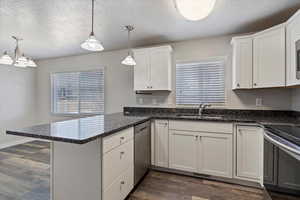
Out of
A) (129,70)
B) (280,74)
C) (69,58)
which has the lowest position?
(280,74)

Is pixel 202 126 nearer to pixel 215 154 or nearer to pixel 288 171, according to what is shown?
pixel 215 154

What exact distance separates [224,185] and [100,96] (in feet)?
10.0

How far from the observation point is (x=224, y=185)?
7.48ft

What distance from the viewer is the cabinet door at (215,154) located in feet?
7.55

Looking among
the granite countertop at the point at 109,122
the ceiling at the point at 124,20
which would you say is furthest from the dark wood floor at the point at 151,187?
the ceiling at the point at 124,20

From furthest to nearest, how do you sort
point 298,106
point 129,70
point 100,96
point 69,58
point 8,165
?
point 69,58
point 100,96
point 129,70
point 8,165
point 298,106

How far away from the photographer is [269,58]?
226 cm

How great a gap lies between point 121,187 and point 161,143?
3.32 feet

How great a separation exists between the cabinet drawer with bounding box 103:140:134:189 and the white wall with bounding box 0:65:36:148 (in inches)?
151

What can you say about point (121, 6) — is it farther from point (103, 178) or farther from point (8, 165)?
point (8, 165)

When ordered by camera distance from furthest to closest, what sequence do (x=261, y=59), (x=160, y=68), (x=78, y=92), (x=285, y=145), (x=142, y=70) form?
(x=78, y=92) < (x=142, y=70) < (x=160, y=68) < (x=261, y=59) < (x=285, y=145)

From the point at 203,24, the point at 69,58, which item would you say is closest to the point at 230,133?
the point at 203,24

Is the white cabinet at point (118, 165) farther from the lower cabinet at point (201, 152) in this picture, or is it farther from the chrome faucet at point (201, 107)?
the chrome faucet at point (201, 107)

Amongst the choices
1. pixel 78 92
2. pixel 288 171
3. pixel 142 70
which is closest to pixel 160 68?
pixel 142 70
